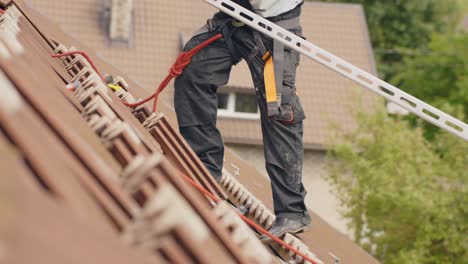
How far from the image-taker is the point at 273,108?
4820mm

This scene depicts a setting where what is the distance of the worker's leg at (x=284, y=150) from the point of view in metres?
4.94

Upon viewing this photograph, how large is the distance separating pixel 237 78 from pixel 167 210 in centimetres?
2490

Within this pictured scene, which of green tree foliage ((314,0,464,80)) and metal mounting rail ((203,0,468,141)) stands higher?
metal mounting rail ((203,0,468,141))

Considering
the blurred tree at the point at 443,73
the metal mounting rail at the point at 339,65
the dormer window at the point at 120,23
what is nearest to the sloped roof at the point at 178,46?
the dormer window at the point at 120,23

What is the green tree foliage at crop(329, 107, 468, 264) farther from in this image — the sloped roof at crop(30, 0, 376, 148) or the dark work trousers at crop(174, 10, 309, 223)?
the dark work trousers at crop(174, 10, 309, 223)

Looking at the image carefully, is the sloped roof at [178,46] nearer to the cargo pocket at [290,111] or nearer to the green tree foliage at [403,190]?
the green tree foliage at [403,190]

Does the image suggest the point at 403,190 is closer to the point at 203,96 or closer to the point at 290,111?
the point at 203,96

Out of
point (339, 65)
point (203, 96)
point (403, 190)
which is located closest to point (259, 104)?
point (203, 96)

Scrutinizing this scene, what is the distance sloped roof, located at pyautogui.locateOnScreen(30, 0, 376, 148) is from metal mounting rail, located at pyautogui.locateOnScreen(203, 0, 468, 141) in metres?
21.3

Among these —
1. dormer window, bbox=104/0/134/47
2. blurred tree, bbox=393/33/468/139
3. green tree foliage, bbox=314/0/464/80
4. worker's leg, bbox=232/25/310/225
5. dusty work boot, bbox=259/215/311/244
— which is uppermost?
worker's leg, bbox=232/25/310/225

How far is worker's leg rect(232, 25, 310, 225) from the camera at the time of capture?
4.94m

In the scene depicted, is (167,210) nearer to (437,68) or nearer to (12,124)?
(12,124)

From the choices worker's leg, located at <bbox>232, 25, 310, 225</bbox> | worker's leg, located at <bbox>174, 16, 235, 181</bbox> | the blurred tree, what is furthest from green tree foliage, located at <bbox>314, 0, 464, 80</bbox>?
worker's leg, located at <bbox>232, 25, 310, 225</bbox>

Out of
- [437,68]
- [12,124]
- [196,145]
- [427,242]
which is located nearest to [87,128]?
[12,124]
